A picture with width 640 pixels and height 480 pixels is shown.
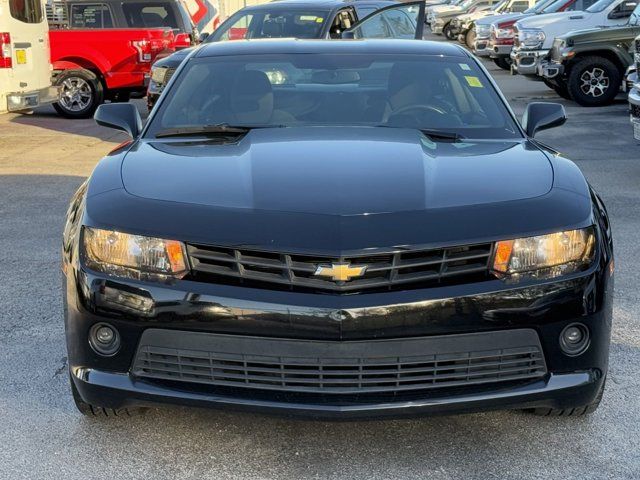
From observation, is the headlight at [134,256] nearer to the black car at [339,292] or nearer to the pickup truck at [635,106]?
the black car at [339,292]

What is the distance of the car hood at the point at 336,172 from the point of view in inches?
146

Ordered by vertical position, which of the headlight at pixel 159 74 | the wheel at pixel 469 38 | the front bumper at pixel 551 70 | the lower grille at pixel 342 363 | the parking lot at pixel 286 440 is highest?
the lower grille at pixel 342 363

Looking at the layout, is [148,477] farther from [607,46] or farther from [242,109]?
[607,46]

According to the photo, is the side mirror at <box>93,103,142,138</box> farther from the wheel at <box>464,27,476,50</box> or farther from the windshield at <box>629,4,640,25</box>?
the wheel at <box>464,27,476,50</box>

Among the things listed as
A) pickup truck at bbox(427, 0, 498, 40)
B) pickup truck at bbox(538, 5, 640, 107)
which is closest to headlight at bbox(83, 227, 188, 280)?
pickup truck at bbox(538, 5, 640, 107)

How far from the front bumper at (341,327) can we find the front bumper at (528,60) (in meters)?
15.1

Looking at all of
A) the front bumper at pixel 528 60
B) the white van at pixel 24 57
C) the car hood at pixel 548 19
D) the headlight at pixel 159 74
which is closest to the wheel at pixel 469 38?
the car hood at pixel 548 19

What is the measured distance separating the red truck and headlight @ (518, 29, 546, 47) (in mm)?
6310

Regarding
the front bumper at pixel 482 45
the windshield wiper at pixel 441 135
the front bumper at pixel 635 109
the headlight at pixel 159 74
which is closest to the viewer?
the windshield wiper at pixel 441 135

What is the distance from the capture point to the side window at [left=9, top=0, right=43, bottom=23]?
13.6 m

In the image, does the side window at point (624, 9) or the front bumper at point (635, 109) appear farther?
the side window at point (624, 9)

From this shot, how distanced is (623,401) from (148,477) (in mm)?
1972

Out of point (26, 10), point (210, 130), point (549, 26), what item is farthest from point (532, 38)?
point (210, 130)

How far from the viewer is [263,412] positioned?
3535mm
